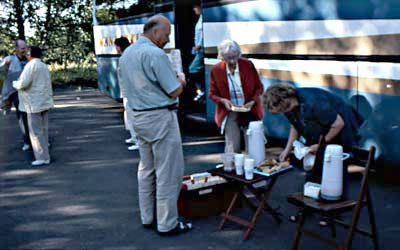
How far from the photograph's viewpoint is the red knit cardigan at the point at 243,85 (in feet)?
18.3

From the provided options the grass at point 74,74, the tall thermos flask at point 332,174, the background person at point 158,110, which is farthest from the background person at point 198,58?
the grass at point 74,74

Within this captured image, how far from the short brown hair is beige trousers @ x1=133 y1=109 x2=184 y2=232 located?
92cm

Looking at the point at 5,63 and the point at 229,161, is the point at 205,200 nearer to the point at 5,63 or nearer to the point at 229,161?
the point at 229,161

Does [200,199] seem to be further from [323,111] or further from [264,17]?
[264,17]

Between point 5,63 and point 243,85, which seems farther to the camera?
point 5,63

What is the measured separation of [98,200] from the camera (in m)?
5.86

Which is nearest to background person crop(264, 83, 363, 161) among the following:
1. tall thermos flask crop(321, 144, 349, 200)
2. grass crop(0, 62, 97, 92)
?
tall thermos flask crop(321, 144, 349, 200)

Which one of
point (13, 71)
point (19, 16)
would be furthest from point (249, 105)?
point (19, 16)

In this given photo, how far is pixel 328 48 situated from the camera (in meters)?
6.20

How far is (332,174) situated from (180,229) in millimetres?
1606

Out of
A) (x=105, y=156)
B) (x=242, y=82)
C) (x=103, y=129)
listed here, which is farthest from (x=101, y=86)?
(x=242, y=82)

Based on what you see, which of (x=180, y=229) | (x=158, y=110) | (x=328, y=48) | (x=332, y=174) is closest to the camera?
(x=332, y=174)

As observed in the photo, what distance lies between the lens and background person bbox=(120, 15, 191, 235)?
4375 mm

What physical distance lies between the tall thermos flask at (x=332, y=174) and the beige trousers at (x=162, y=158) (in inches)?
53.8
